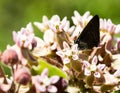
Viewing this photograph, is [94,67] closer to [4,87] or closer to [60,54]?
[60,54]

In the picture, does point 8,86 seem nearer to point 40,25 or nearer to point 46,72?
point 46,72

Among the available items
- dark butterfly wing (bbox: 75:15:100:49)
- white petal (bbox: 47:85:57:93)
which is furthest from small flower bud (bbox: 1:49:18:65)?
dark butterfly wing (bbox: 75:15:100:49)

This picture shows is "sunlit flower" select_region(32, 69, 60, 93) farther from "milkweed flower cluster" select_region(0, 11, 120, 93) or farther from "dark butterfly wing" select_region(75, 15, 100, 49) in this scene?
"dark butterfly wing" select_region(75, 15, 100, 49)

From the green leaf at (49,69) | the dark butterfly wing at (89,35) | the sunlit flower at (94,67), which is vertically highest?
the dark butterfly wing at (89,35)

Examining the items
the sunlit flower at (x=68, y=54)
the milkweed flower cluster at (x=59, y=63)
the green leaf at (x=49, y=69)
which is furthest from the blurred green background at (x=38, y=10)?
the green leaf at (x=49, y=69)

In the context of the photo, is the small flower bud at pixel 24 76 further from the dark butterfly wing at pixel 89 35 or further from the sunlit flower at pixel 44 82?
the dark butterfly wing at pixel 89 35

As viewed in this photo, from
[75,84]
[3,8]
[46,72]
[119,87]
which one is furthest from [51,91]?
[3,8]

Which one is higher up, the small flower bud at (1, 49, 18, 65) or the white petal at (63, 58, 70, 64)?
the white petal at (63, 58, 70, 64)
